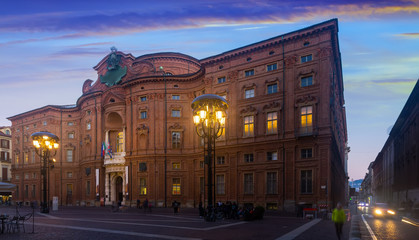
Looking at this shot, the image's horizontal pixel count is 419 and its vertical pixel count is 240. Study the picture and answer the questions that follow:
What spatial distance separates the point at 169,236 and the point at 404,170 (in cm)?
5030

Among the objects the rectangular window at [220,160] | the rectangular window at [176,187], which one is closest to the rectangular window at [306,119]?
the rectangular window at [220,160]

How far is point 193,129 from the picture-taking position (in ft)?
181

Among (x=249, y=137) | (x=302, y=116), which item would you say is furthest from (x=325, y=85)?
(x=249, y=137)

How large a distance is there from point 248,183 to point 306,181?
7.69 m

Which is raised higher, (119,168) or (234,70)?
(234,70)

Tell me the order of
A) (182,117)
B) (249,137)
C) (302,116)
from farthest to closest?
(182,117) < (249,137) < (302,116)

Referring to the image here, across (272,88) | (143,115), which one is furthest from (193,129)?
(272,88)

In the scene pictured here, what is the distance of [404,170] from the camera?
58.7 meters

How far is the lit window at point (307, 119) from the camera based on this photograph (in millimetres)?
41750

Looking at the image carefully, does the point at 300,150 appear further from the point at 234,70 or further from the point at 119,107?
the point at 119,107

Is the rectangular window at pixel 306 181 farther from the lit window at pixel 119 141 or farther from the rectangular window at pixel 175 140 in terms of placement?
the lit window at pixel 119 141

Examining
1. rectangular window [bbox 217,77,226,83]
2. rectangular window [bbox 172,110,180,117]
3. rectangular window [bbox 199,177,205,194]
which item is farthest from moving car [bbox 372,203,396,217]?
rectangular window [bbox 172,110,180,117]

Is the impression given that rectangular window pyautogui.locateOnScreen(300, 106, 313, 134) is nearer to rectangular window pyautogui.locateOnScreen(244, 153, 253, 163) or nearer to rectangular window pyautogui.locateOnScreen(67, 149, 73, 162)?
rectangular window pyautogui.locateOnScreen(244, 153, 253, 163)

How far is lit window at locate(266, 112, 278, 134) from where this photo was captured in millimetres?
44844
